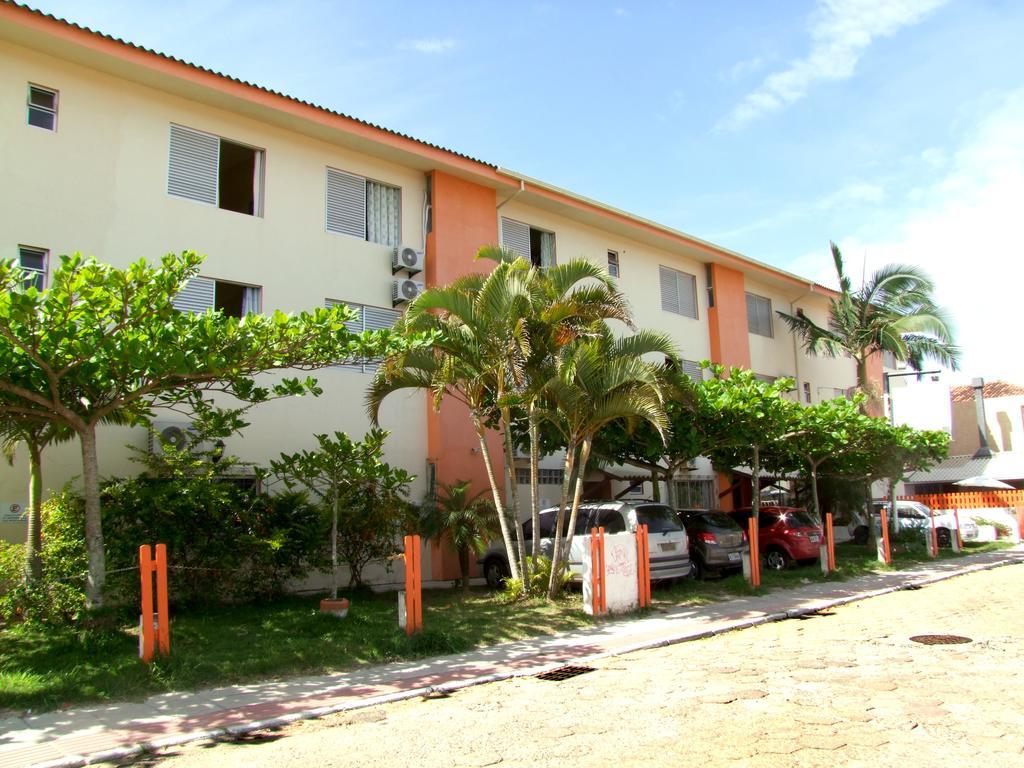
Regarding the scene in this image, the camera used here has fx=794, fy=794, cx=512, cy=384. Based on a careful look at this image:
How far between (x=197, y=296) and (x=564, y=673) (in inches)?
360

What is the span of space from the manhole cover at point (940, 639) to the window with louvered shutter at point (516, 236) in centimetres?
1194

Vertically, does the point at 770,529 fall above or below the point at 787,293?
below

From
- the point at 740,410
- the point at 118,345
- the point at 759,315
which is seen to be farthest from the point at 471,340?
the point at 759,315

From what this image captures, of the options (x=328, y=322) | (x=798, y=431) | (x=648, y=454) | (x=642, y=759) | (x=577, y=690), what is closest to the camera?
(x=642, y=759)

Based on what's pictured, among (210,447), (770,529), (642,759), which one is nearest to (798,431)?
(770,529)

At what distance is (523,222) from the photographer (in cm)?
1919

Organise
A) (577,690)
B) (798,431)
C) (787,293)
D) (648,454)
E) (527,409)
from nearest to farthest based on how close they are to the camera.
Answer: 1. (577,690)
2. (527,409)
3. (648,454)
4. (798,431)
5. (787,293)

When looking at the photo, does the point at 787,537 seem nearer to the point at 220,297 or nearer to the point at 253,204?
the point at 220,297

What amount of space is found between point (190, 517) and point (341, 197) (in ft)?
24.3

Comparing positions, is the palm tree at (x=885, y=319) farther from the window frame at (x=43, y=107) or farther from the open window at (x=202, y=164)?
the window frame at (x=43, y=107)

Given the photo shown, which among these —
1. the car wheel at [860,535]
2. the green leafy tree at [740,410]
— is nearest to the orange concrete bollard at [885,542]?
the green leafy tree at [740,410]

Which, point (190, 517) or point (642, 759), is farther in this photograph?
point (190, 517)

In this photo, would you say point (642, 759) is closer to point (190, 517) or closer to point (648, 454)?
point (190, 517)

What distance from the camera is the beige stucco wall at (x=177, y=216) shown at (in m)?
12.1
